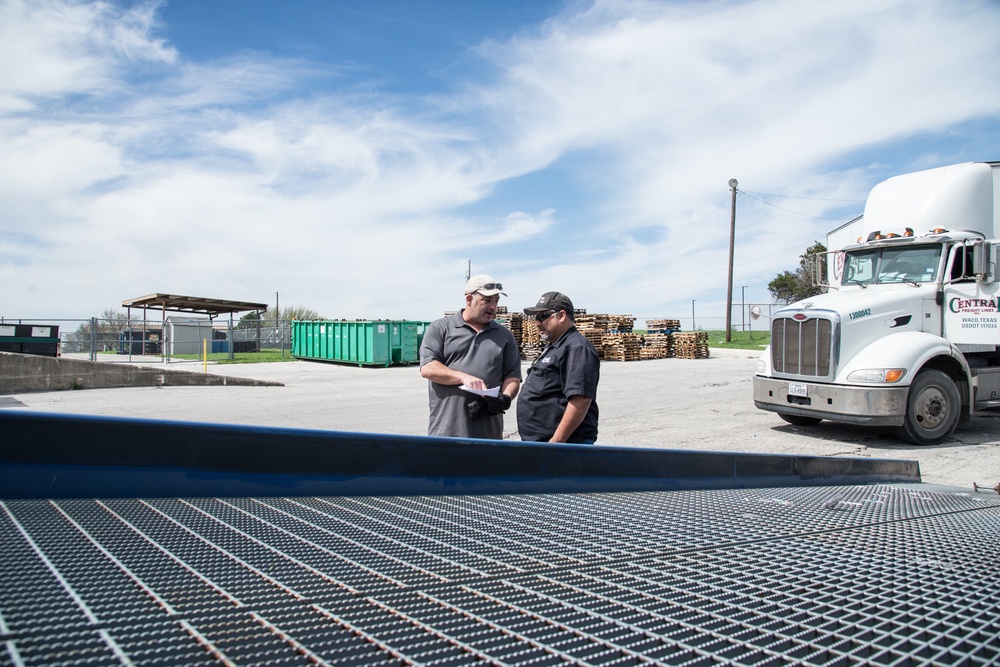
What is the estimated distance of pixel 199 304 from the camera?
29.9 m

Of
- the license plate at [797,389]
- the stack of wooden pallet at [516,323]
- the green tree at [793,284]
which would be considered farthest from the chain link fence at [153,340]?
the green tree at [793,284]

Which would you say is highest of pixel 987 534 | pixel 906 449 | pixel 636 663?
pixel 636 663

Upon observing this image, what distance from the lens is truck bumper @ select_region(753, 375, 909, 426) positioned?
7.98 meters

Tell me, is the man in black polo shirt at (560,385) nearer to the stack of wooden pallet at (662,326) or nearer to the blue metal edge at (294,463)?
the blue metal edge at (294,463)

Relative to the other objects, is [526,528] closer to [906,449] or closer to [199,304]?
[906,449]

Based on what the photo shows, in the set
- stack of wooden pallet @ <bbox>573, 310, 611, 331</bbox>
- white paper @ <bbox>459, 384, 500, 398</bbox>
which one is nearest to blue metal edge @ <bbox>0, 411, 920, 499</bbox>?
white paper @ <bbox>459, 384, 500, 398</bbox>

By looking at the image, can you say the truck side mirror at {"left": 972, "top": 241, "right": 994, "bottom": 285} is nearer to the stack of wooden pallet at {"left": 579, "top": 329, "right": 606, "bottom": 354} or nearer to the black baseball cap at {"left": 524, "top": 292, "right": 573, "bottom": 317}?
the black baseball cap at {"left": 524, "top": 292, "right": 573, "bottom": 317}

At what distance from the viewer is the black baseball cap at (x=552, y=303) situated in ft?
13.9

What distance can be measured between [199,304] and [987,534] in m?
31.6

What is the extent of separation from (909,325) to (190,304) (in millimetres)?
28641

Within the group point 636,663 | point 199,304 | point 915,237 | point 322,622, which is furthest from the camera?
point 199,304

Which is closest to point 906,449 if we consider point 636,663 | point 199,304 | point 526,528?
point 526,528

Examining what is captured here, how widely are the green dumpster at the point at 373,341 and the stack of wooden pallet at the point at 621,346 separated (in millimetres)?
8359

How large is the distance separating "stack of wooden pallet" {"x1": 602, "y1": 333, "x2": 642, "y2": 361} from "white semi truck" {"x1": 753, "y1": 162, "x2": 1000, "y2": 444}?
1870cm
